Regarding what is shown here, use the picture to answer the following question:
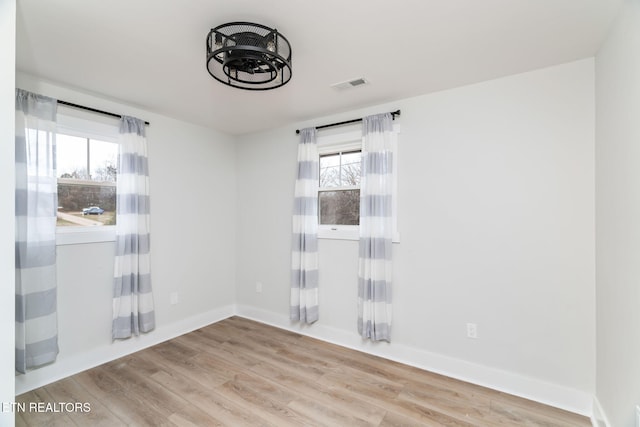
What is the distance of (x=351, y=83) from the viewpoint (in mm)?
2490

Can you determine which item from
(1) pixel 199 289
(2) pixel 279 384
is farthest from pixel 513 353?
(1) pixel 199 289

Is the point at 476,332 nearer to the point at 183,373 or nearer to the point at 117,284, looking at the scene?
the point at 183,373

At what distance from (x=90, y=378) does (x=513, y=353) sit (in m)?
3.61

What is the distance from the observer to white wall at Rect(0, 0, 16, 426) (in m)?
1.38

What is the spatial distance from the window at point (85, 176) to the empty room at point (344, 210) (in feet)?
0.06

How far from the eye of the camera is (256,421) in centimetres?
199

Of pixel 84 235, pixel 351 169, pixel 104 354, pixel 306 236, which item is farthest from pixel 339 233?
pixel 104 354

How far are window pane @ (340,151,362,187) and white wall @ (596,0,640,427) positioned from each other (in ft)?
6.46

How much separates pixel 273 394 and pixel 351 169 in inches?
91.7

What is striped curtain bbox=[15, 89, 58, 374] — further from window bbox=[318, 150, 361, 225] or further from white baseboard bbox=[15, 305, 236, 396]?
window bbox=[318, 150, 361, 225]

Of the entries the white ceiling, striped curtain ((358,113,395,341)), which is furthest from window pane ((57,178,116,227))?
striped curtain ((358,113,395,341))

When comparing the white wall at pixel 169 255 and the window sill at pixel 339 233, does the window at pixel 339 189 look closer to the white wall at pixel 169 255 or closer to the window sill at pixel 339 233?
the window sill at pixel 339 233

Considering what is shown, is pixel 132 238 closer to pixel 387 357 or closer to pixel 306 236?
pixel 306 236

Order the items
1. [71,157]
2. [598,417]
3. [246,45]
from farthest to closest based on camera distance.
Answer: [71,157], [598,417], [246,45]
